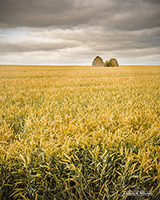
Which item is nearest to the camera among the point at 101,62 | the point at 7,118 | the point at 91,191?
the point at 91,191

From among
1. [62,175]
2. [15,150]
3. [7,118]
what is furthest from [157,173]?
[7,118]

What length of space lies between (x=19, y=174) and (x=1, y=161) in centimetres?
19

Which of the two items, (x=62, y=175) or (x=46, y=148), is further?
(x=46, y=148)

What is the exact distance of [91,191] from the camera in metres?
1.16

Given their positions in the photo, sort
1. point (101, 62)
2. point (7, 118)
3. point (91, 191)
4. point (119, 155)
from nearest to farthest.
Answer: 1. point (91, 191)
2. point (119, 155)
3. point (7, 118)
4. point (101, 62)

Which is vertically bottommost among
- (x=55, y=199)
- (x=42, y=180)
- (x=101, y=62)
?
(x=55, y=199)

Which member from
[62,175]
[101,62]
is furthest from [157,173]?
[101,62]

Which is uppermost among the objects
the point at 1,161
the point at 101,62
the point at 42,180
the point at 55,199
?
the point at 101,62

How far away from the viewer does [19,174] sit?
122 cm

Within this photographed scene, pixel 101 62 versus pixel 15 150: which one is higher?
pixel 101 62

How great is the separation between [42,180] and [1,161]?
38 cm

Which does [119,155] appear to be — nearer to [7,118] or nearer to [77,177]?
[77,177]

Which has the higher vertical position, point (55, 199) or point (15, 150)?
point (15, 150)

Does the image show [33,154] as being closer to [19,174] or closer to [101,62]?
[19,174]
